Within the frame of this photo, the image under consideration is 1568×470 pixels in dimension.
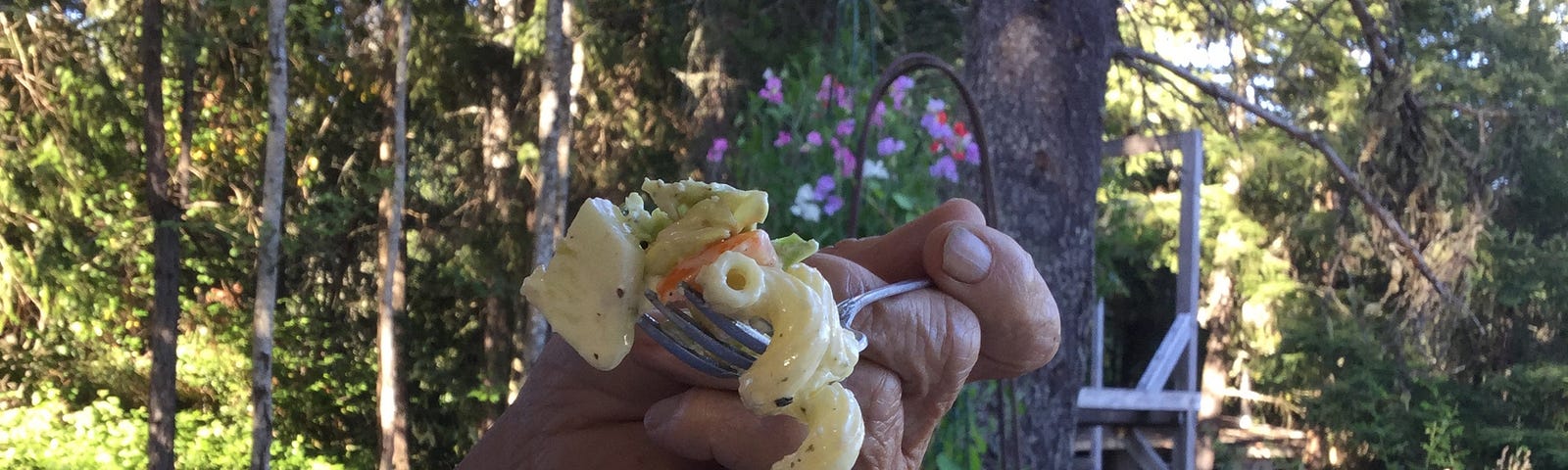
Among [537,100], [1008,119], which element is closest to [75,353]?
[537,100]

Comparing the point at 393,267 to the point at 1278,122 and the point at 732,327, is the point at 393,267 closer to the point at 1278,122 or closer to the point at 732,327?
the point at 1278,122

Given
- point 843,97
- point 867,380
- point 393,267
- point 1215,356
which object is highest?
point 843,97

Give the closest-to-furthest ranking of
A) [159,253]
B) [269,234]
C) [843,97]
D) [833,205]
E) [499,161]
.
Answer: [833,205]
[843,97]
[269,234]
[159,253]
[499,161]

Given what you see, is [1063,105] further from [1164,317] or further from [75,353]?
[1164,317]

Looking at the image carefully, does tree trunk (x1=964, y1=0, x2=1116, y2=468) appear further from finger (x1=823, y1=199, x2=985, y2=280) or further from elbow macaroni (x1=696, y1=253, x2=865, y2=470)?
elbow macaroni (x1=696, y1=253, x2=865, y2=470)

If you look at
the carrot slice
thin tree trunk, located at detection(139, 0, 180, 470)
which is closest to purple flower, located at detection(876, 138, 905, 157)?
the carrot slice

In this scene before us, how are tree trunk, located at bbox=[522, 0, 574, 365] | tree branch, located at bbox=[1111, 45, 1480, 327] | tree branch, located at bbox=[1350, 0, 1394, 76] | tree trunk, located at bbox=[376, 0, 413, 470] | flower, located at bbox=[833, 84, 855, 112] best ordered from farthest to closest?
tree trunk, located at bbox=[376, 0, 413, 470]
tree trunk, located at bbox=[522, 0, 574, 365]
tree branch, located at bbox=[1350, 0, 1394, 76]
tree branch, located at bbox=[1111, 45, 1480, 327]
flower, located at bbox=[833, 84, 855, 112]

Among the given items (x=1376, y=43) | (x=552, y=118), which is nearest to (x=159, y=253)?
(x=552, y=118)
